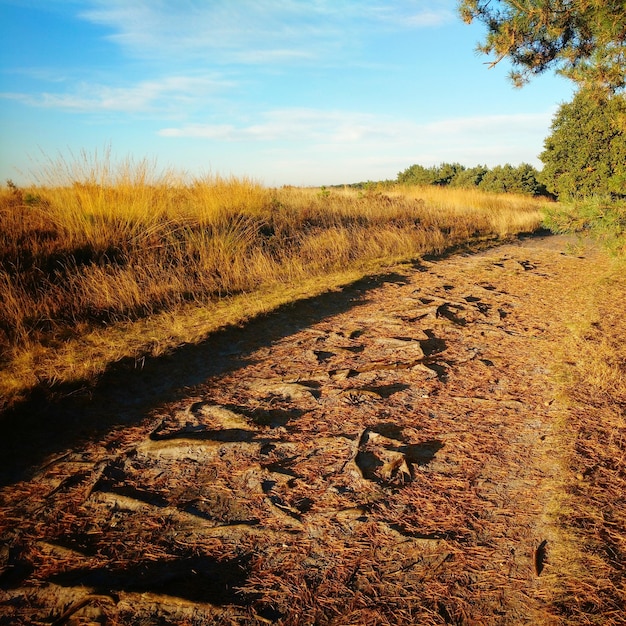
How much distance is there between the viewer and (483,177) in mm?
27266

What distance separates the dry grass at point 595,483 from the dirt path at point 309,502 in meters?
0.10

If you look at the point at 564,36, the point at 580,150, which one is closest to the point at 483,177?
the point at 580,150

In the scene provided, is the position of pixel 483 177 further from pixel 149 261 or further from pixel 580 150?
pixel 149 261

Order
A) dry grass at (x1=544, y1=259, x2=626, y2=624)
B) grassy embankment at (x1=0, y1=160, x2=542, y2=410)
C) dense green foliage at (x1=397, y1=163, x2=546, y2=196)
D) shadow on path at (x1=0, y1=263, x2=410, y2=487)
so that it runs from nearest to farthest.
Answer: dry grass at (x1=544, y1=259, x2=626, y2=624) → shadow on path at (x1=0, y1=263, x2=410, y2=487) → grassy embankment at (x1=0, y1=160, x2=542, y2=410) → dense green foliage at (x1=397, y1=163, x2=546, y2=196)

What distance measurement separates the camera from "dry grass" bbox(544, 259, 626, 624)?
1.69 m

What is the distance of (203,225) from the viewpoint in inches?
308

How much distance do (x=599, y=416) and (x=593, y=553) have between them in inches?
54.0

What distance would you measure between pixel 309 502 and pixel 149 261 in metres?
5.01

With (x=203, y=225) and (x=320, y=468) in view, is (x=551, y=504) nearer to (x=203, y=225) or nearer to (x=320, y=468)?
(x=320, y=468)

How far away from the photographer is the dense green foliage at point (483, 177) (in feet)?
83.0

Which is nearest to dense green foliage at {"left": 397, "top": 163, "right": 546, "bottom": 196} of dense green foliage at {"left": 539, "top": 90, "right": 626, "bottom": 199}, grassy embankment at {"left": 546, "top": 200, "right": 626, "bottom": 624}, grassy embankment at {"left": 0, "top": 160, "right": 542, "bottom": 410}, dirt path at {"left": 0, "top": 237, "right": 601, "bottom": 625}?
dense green foliage at {"left": 539, "top": 90, "right": 626, "bottom": 199}

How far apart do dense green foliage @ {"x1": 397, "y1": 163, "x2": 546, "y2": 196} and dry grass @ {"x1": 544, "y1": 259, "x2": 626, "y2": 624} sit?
22.1 m

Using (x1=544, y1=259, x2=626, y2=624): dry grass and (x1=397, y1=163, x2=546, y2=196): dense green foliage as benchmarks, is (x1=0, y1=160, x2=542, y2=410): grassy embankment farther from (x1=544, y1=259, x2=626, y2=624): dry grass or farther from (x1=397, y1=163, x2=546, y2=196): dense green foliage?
(x1=397, y1=163, x2=546, y2=196): dense green foliage

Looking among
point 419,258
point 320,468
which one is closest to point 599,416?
point 320,468
